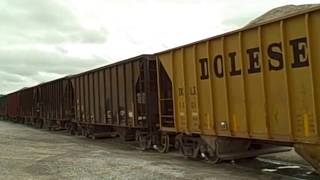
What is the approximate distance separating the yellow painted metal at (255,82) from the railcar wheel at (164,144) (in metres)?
1.86

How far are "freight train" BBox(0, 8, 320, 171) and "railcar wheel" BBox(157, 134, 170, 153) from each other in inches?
1.4

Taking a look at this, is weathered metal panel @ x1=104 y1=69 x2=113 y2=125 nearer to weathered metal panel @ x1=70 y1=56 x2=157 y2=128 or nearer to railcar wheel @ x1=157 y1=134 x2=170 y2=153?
weathered metal panel @ x1=70 y1=56 x2=157 y2=128

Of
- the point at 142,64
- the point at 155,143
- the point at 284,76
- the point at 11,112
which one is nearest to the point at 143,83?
the point at 142,64

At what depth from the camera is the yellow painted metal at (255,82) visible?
9.46 metres

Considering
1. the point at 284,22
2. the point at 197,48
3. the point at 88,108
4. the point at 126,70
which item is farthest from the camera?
the point at 88,108

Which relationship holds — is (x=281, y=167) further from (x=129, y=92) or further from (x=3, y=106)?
(x=3, y=106)

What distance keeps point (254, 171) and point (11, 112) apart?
1833 inches

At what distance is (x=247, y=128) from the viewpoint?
11.4m

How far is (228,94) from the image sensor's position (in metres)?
12.0

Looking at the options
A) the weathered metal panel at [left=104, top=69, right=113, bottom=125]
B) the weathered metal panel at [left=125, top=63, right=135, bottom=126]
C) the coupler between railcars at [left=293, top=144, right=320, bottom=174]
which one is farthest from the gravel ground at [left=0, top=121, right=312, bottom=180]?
the weathered metal panel at [left=104, top=69, right=113, bottom=125]

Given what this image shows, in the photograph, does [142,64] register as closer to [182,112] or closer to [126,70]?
[126,70]

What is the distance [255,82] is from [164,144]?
643cm

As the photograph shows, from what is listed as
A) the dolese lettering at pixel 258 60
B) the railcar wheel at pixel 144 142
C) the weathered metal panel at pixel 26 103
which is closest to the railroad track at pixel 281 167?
the dolese lettering at pixel 258 60

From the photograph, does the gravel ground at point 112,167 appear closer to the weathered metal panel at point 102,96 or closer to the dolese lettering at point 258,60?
the dolese lettering at point 258,60
